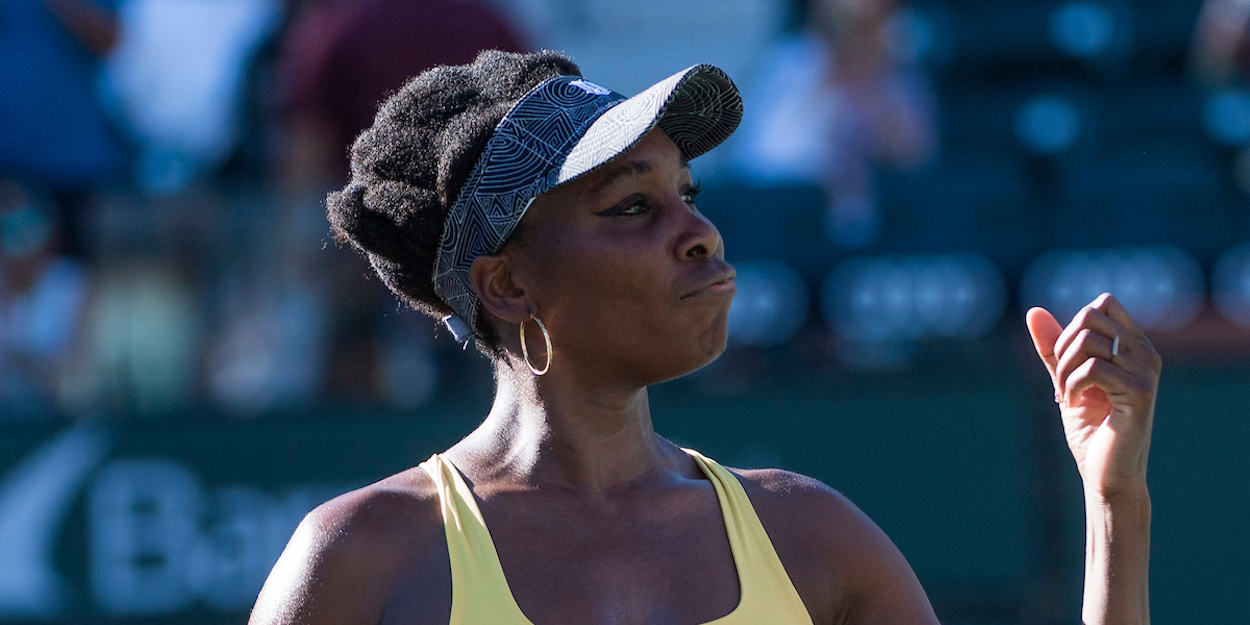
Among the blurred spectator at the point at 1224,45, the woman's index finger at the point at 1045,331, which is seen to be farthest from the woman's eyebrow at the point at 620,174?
the blurred spectator at the point at 1224,45

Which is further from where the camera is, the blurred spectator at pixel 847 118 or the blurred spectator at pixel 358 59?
the blurred spectator at pixel 847 118

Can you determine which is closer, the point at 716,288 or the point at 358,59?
the point at 716,288

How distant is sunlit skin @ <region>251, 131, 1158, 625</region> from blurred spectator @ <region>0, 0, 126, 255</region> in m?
3.68

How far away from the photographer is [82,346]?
503cm

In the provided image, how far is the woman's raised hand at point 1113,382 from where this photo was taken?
6.53ft

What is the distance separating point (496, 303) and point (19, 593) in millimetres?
3436

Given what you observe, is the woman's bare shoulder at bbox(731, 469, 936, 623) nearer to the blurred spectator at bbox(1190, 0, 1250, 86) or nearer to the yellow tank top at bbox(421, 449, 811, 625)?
the yellow tank top at bbox(421, 449, 811, 625)

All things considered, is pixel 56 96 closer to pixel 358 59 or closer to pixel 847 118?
pixel 358 59

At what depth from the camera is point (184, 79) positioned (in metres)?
5.90

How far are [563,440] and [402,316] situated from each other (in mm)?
2906

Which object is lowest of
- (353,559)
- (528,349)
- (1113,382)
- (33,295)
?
(33,295)

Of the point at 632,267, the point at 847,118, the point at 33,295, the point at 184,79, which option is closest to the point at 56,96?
the point at 184,79

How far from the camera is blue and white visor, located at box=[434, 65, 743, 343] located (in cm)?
200

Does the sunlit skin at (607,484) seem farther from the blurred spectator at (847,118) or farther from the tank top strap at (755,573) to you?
the blurred spectator at (847,118)
